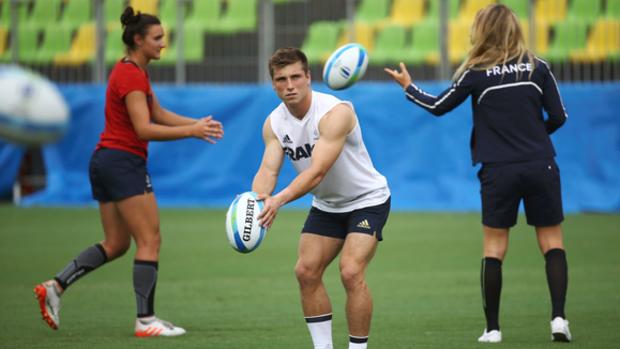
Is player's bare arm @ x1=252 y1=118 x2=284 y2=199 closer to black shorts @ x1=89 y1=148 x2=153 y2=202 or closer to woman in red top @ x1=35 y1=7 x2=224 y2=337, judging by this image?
woman in red top @ x1=35 y1=7 x2=224 y2=337

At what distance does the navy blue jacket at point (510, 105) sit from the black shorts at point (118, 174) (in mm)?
2291

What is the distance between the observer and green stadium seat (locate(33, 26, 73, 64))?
67.7 feet

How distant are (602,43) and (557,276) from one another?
1260 cm

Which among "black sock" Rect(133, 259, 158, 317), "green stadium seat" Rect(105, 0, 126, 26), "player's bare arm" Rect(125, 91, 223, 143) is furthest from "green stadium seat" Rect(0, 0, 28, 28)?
"black sock" Rect(133, 259, 158, 317)

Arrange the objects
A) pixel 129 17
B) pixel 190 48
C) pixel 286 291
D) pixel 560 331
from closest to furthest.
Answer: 1. pixel 560 331
2. pixel 129 17
3. pixel 286 291
4. pixel 190 48

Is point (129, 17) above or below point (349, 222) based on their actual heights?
above

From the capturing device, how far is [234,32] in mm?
20469

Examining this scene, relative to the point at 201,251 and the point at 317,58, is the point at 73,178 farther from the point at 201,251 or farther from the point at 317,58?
the point at 201,251

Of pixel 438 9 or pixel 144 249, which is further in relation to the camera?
pixel 438 9

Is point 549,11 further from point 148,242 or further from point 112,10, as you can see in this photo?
point 148,242

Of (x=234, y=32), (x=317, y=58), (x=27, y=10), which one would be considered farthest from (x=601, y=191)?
(x=27, y=10)

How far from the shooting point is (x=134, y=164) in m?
8.15

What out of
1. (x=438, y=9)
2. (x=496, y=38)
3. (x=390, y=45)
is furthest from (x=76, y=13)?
(x=496, y=38)

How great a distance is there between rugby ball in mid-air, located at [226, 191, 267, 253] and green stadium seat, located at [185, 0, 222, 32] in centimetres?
1481
